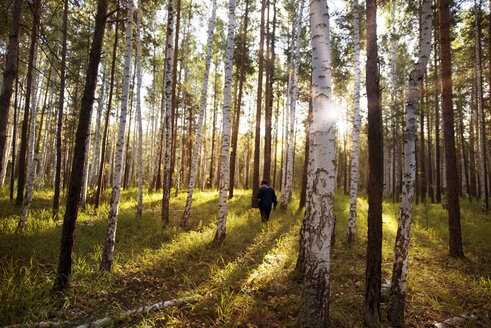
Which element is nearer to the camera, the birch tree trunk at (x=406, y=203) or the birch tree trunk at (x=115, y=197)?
the birch tree trunk at (x=406, y=203)

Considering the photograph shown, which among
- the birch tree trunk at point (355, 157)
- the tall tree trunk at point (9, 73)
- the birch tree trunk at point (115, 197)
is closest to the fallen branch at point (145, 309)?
the birch tree trunk at point (115, 197)

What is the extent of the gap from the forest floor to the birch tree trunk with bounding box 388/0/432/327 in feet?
1.58

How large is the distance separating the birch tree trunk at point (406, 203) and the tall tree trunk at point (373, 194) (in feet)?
0.77

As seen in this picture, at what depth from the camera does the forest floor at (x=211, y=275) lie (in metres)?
3.35

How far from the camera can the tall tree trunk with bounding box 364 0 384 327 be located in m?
3.29

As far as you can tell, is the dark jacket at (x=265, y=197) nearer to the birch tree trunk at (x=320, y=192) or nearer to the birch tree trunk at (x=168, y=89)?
the birch tree trunk at (x=168, y=89)

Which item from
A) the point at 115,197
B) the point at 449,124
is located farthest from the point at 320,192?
the point at 449,124

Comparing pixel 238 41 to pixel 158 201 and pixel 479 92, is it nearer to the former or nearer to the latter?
pixel 158 201

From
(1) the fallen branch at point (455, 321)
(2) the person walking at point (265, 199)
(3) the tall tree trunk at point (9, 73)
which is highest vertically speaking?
(3) the tall tree trunk at point (9, 73)

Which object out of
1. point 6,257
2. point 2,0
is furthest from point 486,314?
point 2,0

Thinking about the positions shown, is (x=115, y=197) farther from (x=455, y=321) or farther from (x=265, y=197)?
(x=455, y=321)

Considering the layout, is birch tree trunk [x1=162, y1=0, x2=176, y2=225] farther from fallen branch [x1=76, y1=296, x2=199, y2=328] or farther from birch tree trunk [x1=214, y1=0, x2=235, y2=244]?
fallen branch [x1=76, y1=296, x2=199, y2=328]

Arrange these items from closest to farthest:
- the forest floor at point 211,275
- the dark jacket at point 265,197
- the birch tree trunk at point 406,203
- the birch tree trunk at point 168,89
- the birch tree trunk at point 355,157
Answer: the birch tree trunk at point 406,203 < the forest floor at point 211,275 < the birch tree trunk at point 355,157 < the birch tree trunk at point 168,89 < the dark jacket at point 265,197

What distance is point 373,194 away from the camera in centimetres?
348
